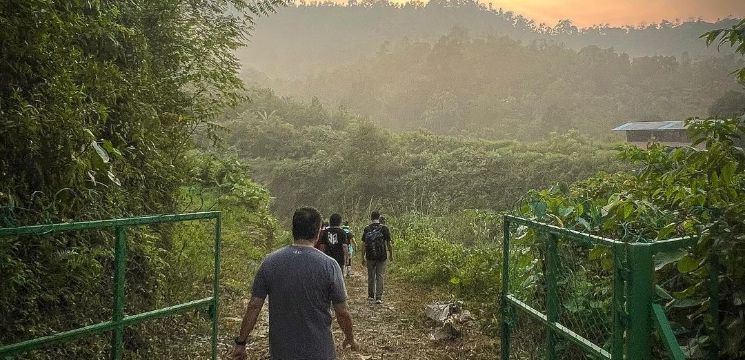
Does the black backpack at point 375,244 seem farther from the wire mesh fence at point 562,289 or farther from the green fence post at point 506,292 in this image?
the green fence post at point 506,292

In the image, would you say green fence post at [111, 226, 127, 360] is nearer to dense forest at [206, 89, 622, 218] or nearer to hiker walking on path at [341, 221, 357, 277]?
hiker walking on path at [341, 221, 357, 277]

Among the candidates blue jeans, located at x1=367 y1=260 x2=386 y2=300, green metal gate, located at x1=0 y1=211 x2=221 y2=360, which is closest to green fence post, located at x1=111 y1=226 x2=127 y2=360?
green metal gate, located at x1=0 y1=211 x2=221 y2=360

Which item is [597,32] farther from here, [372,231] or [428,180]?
[372,231]

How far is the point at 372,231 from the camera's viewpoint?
1001cm

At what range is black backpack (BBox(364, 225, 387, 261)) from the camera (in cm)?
991

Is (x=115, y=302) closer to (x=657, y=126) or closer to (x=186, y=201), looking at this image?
(x=186, y=201)

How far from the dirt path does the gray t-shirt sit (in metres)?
3.83

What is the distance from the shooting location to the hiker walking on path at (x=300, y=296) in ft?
11.8

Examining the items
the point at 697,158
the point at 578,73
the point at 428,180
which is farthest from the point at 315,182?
the point at 578,73

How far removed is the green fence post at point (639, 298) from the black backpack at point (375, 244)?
23.7 feet

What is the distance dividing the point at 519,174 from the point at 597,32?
113471mm

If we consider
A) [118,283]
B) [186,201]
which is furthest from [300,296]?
[186,201]

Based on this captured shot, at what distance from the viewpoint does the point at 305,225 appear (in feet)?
12.1

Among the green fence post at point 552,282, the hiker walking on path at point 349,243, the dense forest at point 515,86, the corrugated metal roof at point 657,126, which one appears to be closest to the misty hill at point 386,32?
the dense forest at point 515,86
